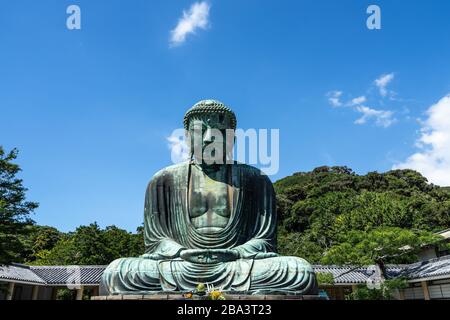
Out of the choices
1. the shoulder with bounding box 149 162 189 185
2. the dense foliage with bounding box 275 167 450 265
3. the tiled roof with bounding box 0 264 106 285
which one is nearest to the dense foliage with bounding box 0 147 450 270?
the dense foliage with bounding box 275 167 450 265

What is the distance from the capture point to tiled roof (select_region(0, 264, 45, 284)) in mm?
19328

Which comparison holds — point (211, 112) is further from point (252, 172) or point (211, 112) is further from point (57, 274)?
point (57, 274)

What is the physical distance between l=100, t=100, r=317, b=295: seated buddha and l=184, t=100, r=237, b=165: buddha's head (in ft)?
0.06

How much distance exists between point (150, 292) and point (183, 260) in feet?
2.40

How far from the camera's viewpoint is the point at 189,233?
7125mm

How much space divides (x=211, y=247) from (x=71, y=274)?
17.5 m

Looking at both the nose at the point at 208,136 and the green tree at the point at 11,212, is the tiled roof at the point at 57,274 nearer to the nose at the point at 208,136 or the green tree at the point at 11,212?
the green tree at the point at 11,212

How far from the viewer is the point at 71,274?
21859mm

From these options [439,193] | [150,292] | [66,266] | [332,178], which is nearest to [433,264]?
[150,292]

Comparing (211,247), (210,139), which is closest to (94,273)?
(210,139)

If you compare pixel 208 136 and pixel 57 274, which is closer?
pixel 208 136

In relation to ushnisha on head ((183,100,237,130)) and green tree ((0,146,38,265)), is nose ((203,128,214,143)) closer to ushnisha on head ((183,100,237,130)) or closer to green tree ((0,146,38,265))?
ushnisha on head ((183,100,237,130))
